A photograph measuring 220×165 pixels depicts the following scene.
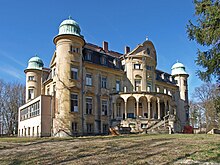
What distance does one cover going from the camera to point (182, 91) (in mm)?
51094

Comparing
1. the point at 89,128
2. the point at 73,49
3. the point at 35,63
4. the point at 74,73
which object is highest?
the point at 35,63

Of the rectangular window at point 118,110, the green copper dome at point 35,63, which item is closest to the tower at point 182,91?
the rectangular window at point 118,110

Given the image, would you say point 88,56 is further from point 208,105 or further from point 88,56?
point 208,105

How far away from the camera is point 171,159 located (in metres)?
9.46

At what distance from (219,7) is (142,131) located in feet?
72.2

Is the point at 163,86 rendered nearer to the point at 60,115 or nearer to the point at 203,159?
the point at 60,115

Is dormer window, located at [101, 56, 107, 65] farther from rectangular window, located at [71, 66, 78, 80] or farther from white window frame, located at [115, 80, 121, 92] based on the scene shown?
rectangular window, located at [71, 66, 78, 80]

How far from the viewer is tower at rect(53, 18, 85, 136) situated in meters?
31.4

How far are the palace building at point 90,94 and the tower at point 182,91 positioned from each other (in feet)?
30.1

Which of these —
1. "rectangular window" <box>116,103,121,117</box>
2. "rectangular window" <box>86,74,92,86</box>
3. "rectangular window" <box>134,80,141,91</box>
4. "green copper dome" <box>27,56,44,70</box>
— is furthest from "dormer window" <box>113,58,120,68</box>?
"green copper dome" <box>27,56,44,70</box>

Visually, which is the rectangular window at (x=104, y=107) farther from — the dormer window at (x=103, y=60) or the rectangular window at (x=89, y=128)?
the dormer window at (x=103, y=60)

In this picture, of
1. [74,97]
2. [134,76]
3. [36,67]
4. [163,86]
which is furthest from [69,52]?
[163,86]

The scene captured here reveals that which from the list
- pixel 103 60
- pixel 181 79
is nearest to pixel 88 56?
pixel 103 60

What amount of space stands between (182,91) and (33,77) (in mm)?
27844
